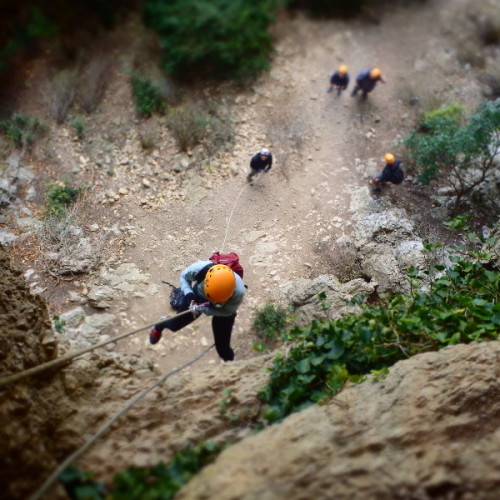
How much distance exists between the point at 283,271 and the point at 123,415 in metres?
3.72

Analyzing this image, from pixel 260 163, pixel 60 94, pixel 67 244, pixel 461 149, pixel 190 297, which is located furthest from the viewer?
pixel 60 94

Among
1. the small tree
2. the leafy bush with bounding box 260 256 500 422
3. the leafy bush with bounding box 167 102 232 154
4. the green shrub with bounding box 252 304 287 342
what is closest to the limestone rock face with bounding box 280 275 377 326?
the green shrub with bounding box 252 304 287 342

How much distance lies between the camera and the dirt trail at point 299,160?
701 cm

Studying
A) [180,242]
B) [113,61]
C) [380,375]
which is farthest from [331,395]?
[113,61]

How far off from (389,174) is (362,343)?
184 inches

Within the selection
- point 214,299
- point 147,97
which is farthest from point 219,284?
point 147,97

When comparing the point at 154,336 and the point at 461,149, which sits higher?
the point at 461,149

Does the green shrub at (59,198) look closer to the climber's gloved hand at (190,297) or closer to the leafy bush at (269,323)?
the climber's gloved hand at (190,297)

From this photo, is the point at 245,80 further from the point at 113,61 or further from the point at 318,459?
the point at 318,459

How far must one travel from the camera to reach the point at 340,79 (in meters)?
10.1

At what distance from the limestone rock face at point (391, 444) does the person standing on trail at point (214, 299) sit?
72.9 inches

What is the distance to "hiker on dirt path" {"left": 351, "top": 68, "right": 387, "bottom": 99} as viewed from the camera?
9953 mm

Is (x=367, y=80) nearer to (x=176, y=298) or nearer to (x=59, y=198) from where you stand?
(x=176, y=298)

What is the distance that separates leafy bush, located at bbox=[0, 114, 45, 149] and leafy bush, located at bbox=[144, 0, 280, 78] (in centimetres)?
314
